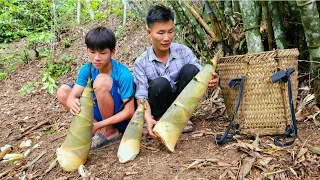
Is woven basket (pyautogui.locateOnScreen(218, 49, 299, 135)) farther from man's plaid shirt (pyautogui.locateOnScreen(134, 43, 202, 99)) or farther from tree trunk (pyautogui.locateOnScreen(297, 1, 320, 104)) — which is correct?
man's plaid shirt (pyautogui.locateOnScreen(134, 43, 202, 99))

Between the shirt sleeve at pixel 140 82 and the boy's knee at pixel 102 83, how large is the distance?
256mm

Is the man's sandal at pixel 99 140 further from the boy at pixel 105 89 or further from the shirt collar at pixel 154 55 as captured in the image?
the shirt collar at pixel 154 55

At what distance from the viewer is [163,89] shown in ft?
8.14

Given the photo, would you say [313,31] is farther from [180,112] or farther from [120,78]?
[120,78]

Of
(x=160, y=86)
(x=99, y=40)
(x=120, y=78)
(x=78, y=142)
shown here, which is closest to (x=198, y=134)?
(x=160, y=86)

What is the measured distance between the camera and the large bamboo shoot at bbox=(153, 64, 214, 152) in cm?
204

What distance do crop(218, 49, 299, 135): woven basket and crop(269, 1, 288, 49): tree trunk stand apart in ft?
1.84

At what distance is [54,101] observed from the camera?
15.6 ft

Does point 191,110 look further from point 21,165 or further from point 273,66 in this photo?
point 21,165

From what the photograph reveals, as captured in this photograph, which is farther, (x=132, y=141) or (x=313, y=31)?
(x=313, y=31)

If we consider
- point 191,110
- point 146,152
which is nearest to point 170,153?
point 146,152

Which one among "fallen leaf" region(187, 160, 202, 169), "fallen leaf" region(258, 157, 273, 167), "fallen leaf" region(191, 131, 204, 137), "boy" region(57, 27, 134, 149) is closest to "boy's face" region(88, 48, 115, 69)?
"boy" region(57, 27, 134, 149)

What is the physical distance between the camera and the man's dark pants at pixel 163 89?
248 cm

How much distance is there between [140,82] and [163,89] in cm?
21
